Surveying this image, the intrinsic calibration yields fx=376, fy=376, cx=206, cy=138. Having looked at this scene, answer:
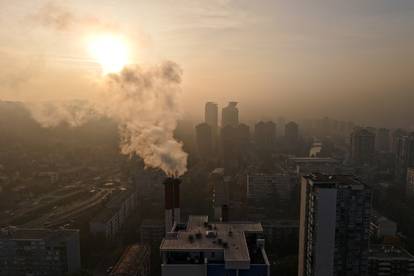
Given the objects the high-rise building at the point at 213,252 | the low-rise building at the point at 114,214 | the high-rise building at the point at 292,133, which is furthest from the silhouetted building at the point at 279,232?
the high-rise building at the point at 292,133

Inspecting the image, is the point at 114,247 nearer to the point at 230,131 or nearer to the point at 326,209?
the point at 326,209

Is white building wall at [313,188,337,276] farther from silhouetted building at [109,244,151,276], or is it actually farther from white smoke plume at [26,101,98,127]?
white smoke plume at [26,101,98,127]

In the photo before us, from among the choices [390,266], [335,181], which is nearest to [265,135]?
[390,266]

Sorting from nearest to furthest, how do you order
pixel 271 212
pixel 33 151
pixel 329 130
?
pixel 271 212 < pixel 33 151 < pixel 329 130

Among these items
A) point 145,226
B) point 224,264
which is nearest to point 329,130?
point 145,226

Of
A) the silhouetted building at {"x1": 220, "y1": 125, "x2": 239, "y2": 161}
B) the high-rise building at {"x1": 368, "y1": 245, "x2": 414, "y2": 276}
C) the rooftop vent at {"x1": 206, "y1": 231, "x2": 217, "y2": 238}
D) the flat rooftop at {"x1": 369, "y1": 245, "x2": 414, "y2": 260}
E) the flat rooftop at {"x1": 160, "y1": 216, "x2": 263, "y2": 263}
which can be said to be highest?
the rooftop vent at {"x1": 206, "y1": 231, "x2": 217, "y2": 238}

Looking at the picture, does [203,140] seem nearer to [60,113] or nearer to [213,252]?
[60,113]

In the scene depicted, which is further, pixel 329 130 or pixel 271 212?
pixel 329 130

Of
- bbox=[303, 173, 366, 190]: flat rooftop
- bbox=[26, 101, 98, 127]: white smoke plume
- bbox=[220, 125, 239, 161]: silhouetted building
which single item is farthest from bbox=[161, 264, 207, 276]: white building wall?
bbox=[220, 125, 239, 161]: silhouetted building
